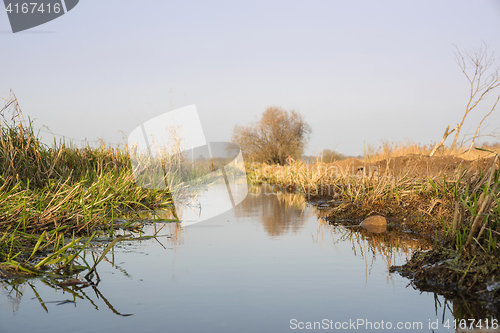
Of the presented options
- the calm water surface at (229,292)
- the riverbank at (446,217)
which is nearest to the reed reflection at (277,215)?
the riverbank at (446,217)

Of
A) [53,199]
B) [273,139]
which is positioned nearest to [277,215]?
[53,199]

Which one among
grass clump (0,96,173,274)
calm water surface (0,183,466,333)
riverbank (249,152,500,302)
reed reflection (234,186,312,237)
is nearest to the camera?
calm water surface (0,183,466,333)

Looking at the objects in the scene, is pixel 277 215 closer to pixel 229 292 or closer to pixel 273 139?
pixel 229 292

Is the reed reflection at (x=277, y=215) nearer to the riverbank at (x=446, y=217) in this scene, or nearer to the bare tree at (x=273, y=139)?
the riverbank at (x=446, y=217)

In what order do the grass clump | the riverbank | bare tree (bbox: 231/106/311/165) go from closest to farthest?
the riverbank → the grass clump → bare tree (bbox: 231/106/311/165)

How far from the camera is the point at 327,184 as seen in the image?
11430 mm

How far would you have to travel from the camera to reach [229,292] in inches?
119

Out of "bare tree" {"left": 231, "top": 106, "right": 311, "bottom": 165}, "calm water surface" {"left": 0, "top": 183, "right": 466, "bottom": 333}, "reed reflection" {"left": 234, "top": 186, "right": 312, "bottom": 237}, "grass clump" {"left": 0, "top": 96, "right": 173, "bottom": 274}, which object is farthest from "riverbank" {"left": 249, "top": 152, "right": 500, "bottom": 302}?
"bare tree" {"left": 231, "top": 106, "right": 311, "bottom": 165}

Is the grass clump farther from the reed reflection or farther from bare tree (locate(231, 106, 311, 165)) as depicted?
bare tree (locate(231, 106, 311, 165))

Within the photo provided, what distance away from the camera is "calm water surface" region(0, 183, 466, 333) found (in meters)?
2.51

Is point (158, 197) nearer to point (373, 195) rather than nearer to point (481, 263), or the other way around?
point (373, 195)

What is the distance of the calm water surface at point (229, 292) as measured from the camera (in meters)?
2.51

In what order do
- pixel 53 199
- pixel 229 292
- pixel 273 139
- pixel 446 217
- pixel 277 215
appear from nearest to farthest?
1. pixel 229 292
2. pixel 53 199
3. pixel 446 217
4. pixel 277 215
5. pixel 273 139

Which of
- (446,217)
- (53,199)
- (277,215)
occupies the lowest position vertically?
(277,215)
